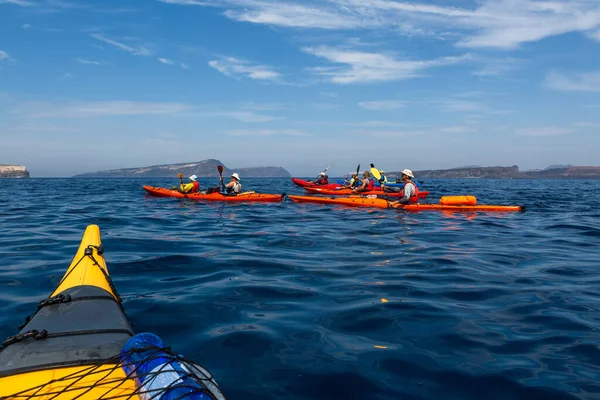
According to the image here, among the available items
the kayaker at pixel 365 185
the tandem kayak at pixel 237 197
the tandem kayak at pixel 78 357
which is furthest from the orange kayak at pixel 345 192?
the tandem kayak at pixel 78 357

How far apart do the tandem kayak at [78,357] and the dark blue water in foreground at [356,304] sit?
0.86 meters

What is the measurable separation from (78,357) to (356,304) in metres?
3.31

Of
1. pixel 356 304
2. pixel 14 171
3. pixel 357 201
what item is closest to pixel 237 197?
pixel 357 201

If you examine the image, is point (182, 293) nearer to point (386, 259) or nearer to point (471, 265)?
point (386, 259)

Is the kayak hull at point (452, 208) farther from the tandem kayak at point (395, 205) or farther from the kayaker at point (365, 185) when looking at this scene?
the kayaker at point (365, 185)

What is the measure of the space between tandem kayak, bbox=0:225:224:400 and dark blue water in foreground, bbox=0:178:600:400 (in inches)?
33.8

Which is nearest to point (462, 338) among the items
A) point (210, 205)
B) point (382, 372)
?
point (382, 372)

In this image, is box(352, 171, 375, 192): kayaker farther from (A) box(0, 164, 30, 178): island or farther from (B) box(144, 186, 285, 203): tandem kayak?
(A) box(0, 164, 30, 178): island

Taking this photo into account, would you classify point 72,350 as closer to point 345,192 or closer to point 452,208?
point 452,208

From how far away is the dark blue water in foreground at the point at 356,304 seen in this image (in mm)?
3564

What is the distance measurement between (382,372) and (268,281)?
10.0 feet

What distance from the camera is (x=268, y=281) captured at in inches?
254

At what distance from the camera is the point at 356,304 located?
210 inches

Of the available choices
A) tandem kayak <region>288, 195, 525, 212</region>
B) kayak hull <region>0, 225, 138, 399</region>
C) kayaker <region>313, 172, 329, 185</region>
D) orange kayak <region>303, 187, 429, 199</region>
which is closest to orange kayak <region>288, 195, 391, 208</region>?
tandem kayak <region>288, 195, 525, 212</region>
